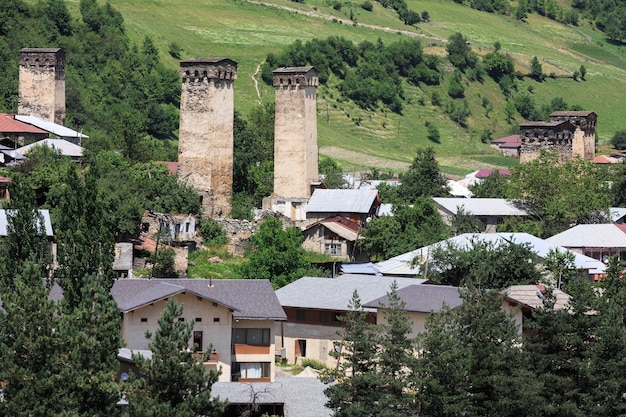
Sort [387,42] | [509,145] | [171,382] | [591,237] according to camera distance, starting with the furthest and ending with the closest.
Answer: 1. [387,42]
2. [509,145]
3. [591,237]
4. [171,382]

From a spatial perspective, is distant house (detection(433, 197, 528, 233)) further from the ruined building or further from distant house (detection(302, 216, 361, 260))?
the ruined building

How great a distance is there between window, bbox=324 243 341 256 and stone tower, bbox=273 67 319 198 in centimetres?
797

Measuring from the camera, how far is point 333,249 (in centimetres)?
7131

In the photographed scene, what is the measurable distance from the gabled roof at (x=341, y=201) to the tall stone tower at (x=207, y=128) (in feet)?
15.0

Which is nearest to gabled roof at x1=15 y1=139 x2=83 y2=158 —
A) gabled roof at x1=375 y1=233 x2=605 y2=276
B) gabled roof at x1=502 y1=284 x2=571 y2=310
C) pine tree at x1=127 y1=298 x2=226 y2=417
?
gabled roof at x1=375 y1=233 x2=605 y2=276

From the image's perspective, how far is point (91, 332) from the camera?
128 ft

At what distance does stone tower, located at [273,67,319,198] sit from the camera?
3125 inches

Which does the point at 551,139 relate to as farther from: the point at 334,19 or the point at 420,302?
the point at 334,19

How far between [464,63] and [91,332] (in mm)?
127516

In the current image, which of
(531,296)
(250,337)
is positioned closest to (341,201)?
(531,296)

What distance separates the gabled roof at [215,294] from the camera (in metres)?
46.8

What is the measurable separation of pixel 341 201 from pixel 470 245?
39.0 ft

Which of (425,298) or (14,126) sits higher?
(14,126)

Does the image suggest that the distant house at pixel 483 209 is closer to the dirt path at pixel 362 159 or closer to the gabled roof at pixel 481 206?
the gabled roof at pixel 481 206
